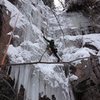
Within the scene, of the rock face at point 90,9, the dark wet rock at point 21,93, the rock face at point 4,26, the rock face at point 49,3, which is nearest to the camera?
the dark wet rock at point 21,93

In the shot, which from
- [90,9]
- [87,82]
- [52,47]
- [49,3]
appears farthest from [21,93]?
[49,3]

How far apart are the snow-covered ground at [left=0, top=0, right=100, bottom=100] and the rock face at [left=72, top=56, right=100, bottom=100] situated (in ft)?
0.57

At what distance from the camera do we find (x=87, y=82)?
5.26 m

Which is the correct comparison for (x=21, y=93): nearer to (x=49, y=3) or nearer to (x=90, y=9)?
(x=90, y=9)

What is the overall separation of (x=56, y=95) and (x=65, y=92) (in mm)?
274

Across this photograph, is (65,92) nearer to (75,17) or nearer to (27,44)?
(27,44)

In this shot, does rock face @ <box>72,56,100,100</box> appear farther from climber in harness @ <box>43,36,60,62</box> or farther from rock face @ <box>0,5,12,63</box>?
rock face @ <box>0,5,12,63</box>

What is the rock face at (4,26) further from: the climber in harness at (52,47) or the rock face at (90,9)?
the rock face at (90,9)

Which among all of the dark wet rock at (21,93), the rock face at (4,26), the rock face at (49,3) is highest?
the rock face at (49,3)

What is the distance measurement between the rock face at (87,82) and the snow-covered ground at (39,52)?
0.17 metres

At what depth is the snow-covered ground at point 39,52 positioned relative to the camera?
4.32 m

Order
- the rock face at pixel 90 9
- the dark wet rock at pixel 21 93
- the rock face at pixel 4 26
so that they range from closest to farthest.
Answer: the dark wet rock at pixel 21 93, the rock face at pixel 4 26, the rock face at pixel 90 9

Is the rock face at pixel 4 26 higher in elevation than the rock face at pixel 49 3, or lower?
lower

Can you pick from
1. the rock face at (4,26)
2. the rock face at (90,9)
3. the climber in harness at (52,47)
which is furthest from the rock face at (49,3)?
the rock face at (4,26)
